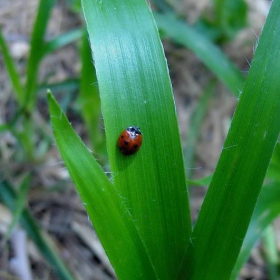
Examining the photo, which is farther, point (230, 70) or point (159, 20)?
point (159, 20)

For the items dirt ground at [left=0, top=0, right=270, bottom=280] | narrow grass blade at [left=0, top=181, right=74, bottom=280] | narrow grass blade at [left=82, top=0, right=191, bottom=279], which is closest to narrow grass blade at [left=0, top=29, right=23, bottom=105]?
dirt ground at [left=0, top=0, right=270, bottom=280]

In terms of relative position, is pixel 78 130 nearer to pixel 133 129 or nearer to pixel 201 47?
pixel 201 47

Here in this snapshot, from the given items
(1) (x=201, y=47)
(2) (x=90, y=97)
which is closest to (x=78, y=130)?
(2) (x=90, y=97)

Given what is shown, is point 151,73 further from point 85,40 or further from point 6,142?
point 6,142

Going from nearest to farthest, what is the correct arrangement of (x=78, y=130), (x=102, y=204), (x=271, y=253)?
(x=102, y=204) → (x=271, y=253) → (x=78, y=130)

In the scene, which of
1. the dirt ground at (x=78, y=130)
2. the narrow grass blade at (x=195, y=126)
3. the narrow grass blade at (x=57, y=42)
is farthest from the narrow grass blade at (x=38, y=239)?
the narrow grass blade at (x=195, y=126)

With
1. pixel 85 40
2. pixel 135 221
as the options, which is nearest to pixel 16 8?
pixel 85 40
